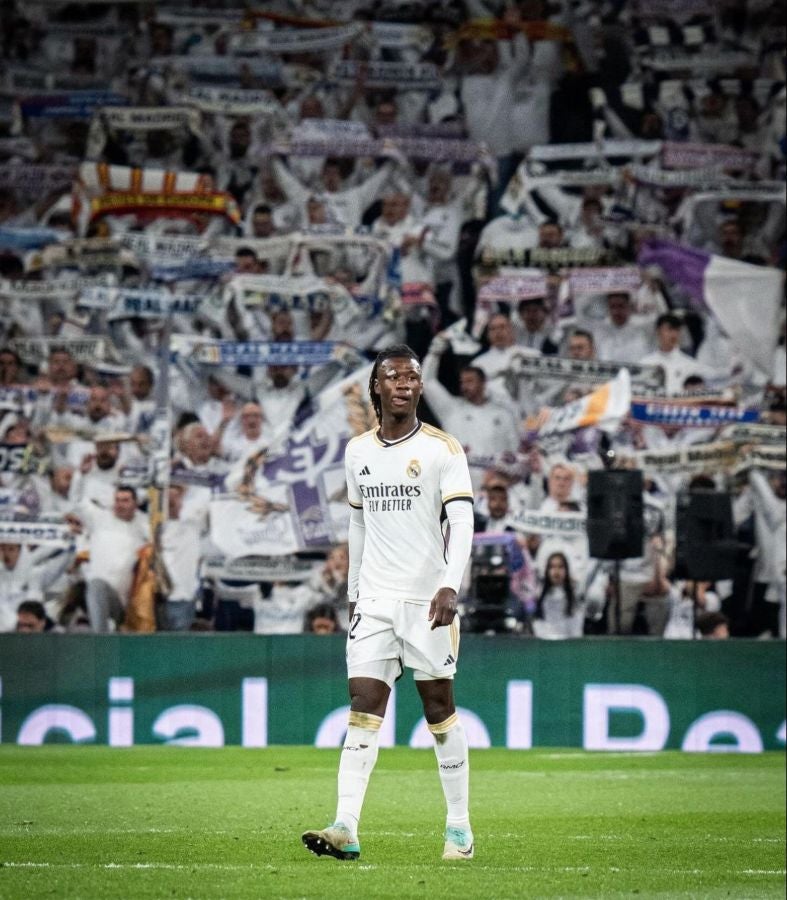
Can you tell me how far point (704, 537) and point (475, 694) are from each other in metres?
2.48

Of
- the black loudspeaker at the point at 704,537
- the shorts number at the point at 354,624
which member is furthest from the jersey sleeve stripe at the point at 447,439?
the black loudspeaker at the point at 704,537

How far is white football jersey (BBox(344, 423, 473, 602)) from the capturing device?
6.96m

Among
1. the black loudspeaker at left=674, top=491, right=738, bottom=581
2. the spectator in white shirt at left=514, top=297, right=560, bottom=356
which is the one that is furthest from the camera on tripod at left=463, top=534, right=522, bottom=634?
the spectator in white shirt at left=514, top=297, right=560, bottom=356

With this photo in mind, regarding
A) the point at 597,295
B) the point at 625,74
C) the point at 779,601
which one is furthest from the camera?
the point at 625,74

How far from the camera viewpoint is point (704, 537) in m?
14.6

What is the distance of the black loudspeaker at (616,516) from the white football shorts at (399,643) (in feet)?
25.5

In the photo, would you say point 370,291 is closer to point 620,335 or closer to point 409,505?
point 620,335

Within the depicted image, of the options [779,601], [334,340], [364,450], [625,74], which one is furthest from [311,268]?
[364,450]

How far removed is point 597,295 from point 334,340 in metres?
2.95

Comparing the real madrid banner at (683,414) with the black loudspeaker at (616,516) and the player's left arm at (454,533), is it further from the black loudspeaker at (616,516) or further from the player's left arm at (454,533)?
the player's left arm at (454,533)

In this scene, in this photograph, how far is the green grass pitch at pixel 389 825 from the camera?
6.37m

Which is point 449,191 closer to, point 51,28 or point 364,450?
point 51,28

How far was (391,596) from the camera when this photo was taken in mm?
6973

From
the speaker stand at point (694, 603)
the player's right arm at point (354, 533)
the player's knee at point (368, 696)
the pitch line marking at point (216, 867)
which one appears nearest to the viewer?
the pitch line marking at point (216, 867)
